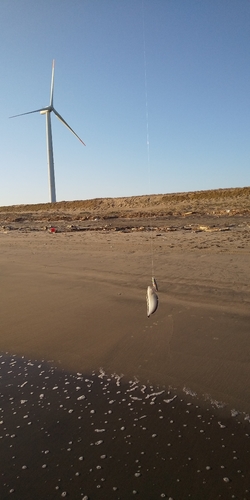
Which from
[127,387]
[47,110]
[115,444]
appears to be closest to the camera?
[115,444]

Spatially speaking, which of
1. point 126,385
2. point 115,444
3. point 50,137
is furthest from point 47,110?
point 115,444

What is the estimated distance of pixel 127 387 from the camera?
362 cm

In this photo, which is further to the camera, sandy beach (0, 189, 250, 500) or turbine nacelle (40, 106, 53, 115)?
turbine nacelle (40, 106, 53, 115)

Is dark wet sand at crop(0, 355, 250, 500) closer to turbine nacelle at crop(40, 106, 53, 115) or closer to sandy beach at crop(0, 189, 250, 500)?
sandy beach at crop(0, 189, 250, 500)

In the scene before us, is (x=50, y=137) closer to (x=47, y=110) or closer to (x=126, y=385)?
(x=47, y=110)

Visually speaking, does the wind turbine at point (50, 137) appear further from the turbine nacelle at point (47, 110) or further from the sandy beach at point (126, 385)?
the sandy beach at point (126, 385)

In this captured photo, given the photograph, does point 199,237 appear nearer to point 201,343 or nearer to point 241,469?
point 201,343

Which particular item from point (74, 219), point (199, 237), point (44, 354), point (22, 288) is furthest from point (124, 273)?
point (74, 219)

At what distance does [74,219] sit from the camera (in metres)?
22.8

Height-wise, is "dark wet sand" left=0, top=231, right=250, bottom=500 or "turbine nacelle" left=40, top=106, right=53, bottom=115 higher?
"turbine nacelle" left=40, top=106, right=53, bottom=115

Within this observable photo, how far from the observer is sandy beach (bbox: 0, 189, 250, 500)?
2.50m

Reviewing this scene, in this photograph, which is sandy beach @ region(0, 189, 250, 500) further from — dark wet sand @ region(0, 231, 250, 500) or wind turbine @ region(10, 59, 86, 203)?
wind turbine @ region(10, 59, 86, 203)

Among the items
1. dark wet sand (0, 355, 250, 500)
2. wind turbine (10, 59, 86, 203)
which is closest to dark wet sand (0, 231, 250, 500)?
dark wet sand (0, 355, 250, 500)

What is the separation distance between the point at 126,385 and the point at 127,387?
37 millimetres
